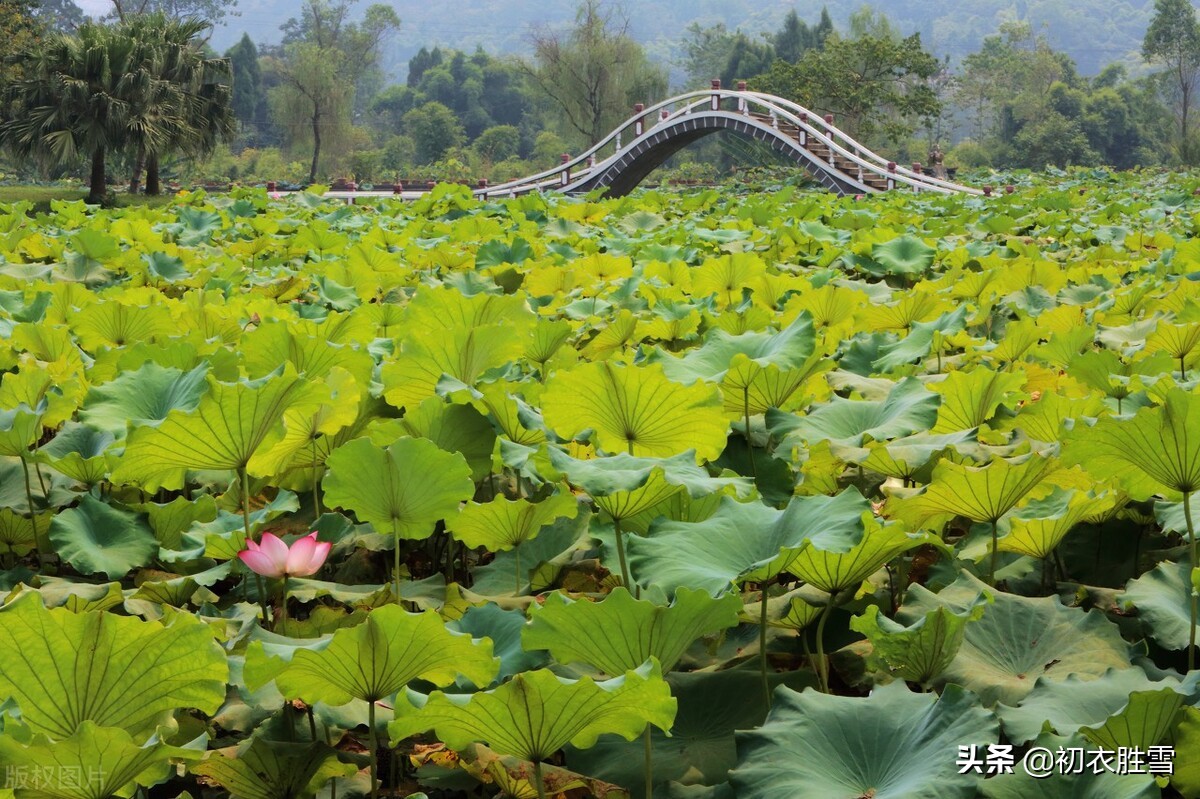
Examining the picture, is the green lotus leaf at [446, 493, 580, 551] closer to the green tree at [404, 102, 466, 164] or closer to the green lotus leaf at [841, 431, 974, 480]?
the green lotus leaf at [841, 431, 974, 480]

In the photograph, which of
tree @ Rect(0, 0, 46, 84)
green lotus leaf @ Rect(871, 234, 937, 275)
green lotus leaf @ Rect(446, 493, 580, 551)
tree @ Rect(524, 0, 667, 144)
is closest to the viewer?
green lotus leaf @ Rect(446, 493, 580, 551)

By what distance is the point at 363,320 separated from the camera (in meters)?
1.69

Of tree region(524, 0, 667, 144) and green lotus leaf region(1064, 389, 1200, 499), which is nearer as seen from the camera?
green lotus leaf region(1064, 389, 1200, 499)

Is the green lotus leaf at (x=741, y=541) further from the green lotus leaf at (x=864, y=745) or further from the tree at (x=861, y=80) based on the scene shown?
the tree at (x=861, y=80)

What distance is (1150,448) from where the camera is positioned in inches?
35.2

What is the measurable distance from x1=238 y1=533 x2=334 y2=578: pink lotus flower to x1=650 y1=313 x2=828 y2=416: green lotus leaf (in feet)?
1.65

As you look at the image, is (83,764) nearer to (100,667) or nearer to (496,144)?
(100,667)

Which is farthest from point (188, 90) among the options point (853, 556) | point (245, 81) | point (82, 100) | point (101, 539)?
point (245, 81)

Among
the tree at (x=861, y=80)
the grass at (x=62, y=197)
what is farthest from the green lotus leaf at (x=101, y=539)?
the tree at (x=861, y=80)

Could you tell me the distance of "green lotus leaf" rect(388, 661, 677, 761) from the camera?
2.13 ft

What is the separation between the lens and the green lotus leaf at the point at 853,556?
0.79m

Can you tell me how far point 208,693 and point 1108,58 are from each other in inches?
5900

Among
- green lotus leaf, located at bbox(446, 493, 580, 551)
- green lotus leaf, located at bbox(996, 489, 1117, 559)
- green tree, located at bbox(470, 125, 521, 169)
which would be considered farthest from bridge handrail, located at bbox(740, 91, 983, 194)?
green tree, located at bbox(470, 125, 521, 169)

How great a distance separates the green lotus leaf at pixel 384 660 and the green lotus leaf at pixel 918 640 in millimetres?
272
